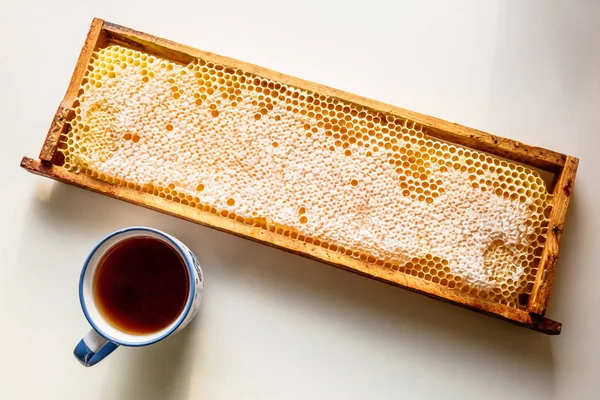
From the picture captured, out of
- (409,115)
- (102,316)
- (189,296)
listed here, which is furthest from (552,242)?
(102,316)

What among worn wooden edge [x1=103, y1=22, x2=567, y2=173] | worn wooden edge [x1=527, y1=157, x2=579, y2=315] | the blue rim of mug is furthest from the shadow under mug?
worn wooden edge [x1=527, y1=157, x2=579, y2=315]

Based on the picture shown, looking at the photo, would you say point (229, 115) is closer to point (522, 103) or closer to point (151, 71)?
point (151, 71)

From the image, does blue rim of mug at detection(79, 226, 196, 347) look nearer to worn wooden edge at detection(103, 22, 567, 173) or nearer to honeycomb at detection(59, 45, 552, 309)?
honeycomb at detection(59, 45, 552, 309)

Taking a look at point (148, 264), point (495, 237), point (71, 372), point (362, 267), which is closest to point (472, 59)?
point (495, 237)

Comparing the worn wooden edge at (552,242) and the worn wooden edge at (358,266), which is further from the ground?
the worn wooden edge at (552,242)

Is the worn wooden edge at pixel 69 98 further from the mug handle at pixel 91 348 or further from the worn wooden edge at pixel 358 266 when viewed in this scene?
the mug handle at pixel 91 348

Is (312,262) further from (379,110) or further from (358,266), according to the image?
(379,110)

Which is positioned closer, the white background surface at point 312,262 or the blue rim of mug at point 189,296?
the blue rim of mug at point 189,296

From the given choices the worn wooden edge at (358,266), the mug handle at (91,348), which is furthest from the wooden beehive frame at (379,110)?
the mug handle at (91,348)
